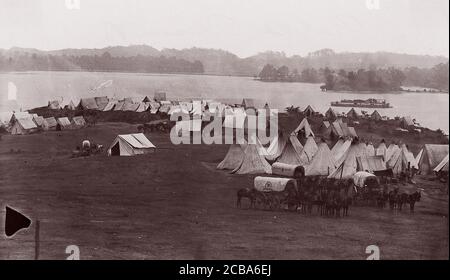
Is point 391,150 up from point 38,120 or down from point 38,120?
down

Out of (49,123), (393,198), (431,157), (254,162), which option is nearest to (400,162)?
(431,157)

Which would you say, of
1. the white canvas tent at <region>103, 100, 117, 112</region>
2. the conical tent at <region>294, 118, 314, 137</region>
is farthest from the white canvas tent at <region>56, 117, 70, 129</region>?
the conical tent at <region>294, 118, 314, 137</region>

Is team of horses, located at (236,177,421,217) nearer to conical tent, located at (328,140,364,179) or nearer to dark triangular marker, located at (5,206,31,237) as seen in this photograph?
conical tent, located at (328,140,364,179)

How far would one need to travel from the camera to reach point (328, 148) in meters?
9.23

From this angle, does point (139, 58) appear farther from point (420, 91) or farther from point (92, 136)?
point (420, 91)

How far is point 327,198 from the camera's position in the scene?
8969 millimetres

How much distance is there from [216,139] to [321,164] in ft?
5.05

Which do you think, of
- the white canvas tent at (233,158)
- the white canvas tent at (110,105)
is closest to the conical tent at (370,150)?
the white canvas tent at (233,158)

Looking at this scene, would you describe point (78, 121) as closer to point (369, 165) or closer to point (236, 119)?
point (236, 119)

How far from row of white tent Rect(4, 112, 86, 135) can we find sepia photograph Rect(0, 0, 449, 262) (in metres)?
0.03

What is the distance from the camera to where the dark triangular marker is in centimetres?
897

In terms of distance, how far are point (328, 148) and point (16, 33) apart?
4716 millimetres
